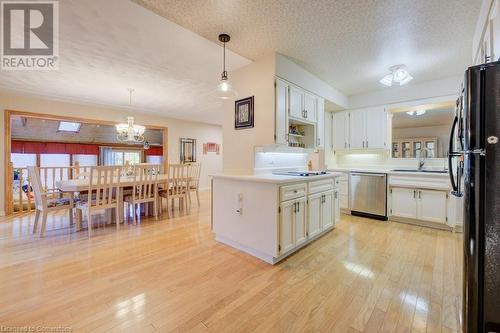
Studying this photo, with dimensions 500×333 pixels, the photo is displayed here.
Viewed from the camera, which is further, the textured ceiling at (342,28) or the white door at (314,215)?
the white door at (314,215)

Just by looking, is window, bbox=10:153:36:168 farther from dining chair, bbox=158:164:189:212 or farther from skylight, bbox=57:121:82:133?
dining chair, bbox=158:164:189:212

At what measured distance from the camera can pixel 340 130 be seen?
477 centimetres

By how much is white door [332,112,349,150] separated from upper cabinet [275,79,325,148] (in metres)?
1.22

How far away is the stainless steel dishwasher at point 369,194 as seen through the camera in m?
3.85

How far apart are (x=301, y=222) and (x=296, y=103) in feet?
5.44

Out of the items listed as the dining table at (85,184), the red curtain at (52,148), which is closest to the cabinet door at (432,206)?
the dining table at (85,184)

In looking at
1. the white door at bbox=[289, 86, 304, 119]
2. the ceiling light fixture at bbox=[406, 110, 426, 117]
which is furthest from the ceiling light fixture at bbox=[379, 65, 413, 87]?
the white door at bbox=[289, 86, 304, 119]

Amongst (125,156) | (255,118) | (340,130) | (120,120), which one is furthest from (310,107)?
(125,156)

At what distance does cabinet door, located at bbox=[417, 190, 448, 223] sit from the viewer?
3.34m

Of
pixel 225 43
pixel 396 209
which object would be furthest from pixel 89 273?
pixel 396 209

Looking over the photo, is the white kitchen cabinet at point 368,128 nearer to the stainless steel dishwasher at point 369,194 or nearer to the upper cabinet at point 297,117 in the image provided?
the stainless steel dishwasher at point 369,194

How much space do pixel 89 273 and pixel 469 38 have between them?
4755mm

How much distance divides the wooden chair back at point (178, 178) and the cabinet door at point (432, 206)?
431 centimetres

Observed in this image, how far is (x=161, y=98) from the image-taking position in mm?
4734
